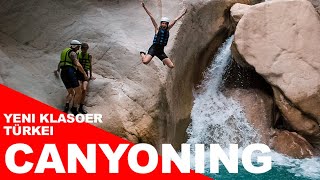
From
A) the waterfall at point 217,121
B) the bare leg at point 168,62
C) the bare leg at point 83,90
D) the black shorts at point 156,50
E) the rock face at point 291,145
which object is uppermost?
the black shorts at point 156,50

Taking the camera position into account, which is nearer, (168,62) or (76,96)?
(76,96)

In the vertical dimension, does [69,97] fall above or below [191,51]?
below

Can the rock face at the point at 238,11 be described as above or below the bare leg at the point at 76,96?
above

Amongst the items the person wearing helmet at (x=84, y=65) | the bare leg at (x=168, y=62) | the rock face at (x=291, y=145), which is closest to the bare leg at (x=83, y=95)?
the person wearing helmet at (x=84, y=65)

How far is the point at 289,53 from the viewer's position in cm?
1126

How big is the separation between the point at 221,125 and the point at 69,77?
4.68m

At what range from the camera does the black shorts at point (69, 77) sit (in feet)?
27.5

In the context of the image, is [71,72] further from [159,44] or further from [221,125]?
[221,125]

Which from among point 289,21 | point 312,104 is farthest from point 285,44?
point 312,104

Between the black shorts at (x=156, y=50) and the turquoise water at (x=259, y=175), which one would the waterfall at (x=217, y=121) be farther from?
the black shorts at (x=156, y=50)

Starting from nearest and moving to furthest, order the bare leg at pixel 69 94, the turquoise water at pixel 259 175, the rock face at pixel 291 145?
the bare leg at pixel 69 94 < the turquoise water at pixel 259 175 < the rock face at pixel 291 145

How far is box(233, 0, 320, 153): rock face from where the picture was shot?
1112cm

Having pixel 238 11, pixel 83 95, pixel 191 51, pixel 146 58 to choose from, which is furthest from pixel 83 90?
pixel 238 11

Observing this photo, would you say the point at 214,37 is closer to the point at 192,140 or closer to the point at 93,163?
the point at 192,140
